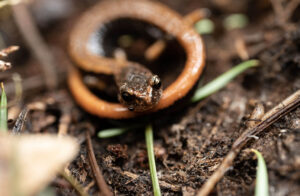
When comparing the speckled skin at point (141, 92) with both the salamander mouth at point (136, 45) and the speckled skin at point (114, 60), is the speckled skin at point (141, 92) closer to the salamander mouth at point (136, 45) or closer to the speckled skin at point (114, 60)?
the speckled skin at point (114, 60)

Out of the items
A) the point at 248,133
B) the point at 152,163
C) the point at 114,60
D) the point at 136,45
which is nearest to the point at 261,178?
the point at 248,133

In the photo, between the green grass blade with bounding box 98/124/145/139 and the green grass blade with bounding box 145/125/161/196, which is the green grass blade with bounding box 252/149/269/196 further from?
the green grass blade with bounding box 98/124/145/139

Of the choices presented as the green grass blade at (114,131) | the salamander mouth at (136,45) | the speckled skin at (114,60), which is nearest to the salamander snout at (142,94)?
the speckled skin at (114,60)

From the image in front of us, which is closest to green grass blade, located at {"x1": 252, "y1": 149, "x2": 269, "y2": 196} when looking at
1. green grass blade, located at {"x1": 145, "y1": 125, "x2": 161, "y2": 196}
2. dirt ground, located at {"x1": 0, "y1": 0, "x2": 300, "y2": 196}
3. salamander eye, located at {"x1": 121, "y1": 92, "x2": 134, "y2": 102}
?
dirt ground, located at {"x1": 0, "y1": 0, "x2": 300, "y2": 196}

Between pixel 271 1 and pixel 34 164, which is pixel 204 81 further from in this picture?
pixel 34 164

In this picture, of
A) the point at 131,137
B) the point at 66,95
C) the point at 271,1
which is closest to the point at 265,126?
the point at 131,137
